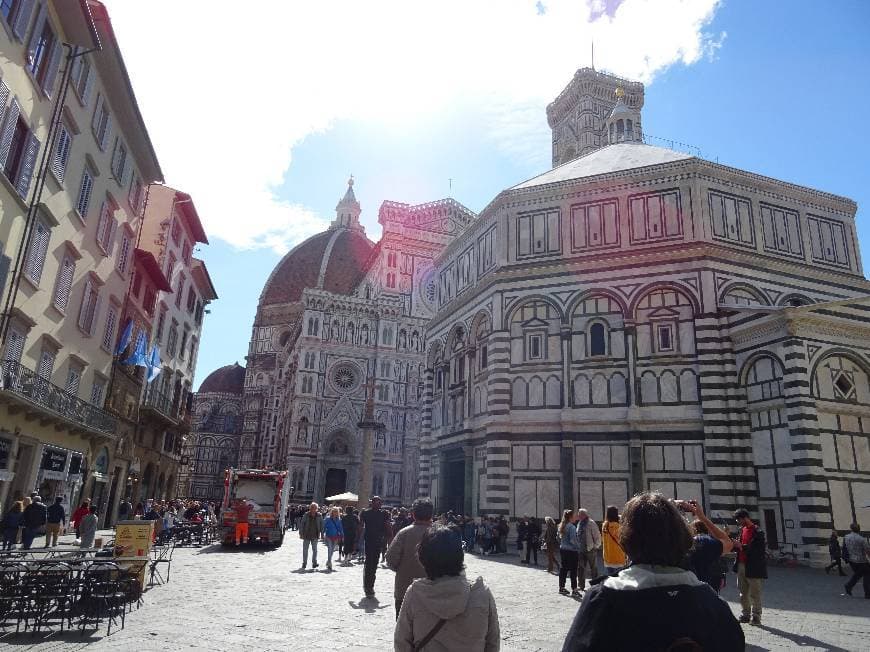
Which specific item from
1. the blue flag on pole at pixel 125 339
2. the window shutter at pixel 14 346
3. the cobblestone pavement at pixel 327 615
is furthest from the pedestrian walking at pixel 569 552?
the blue flag on pole at pixel 125 339

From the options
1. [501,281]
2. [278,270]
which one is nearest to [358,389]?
[501,281]

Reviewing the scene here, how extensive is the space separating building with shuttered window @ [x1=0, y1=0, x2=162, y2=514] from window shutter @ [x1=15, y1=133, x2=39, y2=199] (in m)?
0.04

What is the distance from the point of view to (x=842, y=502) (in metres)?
19.5

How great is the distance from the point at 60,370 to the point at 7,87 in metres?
8.90

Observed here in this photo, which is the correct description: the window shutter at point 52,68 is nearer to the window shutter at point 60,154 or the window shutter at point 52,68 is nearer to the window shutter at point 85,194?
the window shutter at point 60,154

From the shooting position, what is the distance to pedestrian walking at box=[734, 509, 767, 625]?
953cm

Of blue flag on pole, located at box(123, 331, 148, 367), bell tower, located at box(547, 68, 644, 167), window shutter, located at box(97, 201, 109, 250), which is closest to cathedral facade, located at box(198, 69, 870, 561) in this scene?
blue flag on pole, located at box(123, 331, 148, 367)

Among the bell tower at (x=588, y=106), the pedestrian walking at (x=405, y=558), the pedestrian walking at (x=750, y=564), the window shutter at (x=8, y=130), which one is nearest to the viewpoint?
the pedestrian walking at (x=405, y=558)

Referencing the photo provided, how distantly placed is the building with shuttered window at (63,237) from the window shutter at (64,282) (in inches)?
1.4

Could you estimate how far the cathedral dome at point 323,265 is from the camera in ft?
310

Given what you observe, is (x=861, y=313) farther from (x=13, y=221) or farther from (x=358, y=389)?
(x=358, y=389)

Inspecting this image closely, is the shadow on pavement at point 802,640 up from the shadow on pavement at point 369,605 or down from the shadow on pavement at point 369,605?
up

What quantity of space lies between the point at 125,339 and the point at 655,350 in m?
20.7

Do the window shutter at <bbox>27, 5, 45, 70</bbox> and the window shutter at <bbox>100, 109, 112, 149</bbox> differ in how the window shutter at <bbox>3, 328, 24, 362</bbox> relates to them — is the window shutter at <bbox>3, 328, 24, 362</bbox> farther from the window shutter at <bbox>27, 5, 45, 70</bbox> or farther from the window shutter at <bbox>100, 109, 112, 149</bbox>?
the window shutter at <bbox>100, 109, 112, 149</bbox>
